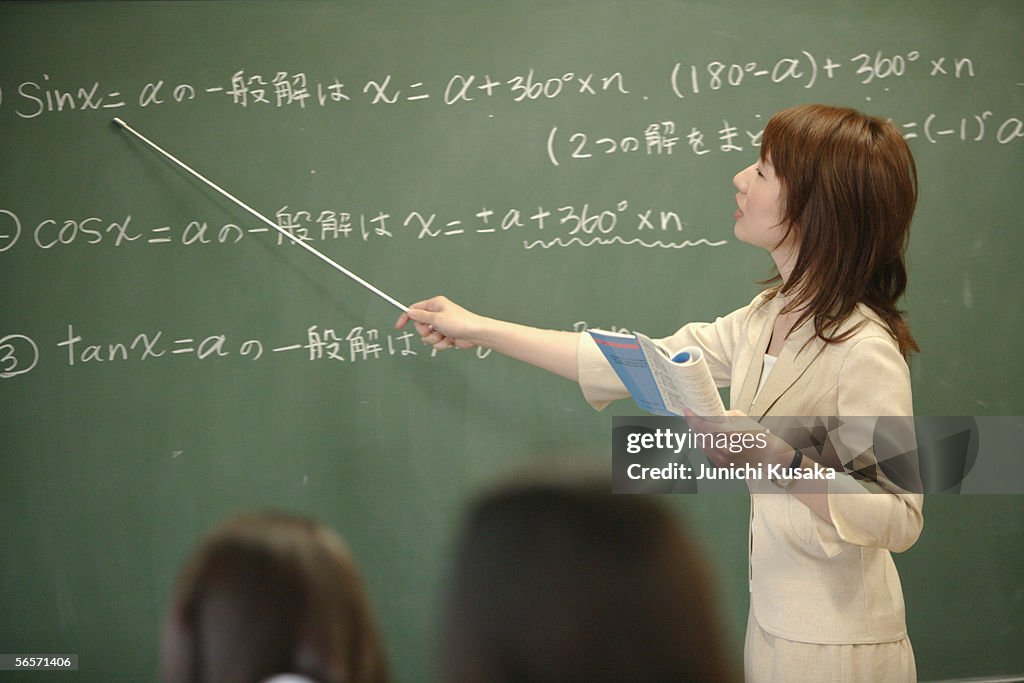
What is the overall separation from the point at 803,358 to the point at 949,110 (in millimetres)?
1195

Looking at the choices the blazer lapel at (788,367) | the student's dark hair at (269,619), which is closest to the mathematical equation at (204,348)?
the blazer lapel at (788,367)

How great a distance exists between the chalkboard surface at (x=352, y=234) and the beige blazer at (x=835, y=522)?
60 centimetres

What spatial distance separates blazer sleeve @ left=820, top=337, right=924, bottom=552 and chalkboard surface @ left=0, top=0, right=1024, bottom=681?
734 millimetres

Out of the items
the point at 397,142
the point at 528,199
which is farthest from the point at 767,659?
the point at 397,142

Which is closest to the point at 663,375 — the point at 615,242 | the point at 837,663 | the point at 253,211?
the point at 837,663

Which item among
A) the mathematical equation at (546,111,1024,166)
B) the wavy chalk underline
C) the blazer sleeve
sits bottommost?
the blazer sleeve

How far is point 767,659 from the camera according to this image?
1429 millimetres

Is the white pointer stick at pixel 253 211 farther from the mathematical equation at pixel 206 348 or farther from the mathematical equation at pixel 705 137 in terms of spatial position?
the mathematical equation at pixel 705 137

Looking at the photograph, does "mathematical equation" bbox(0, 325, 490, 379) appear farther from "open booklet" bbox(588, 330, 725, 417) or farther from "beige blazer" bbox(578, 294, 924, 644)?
"beige blazer" bbox(578, 294, 924, 644)

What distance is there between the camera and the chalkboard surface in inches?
80.8

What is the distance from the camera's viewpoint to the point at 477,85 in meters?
2.11

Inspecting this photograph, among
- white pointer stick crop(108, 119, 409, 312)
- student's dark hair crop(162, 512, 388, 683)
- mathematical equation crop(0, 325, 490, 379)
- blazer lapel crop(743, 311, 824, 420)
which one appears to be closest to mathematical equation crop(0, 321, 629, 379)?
mathematical equation crop(0, 325, 490, 379)

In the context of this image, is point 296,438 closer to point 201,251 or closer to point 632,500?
point 201,251

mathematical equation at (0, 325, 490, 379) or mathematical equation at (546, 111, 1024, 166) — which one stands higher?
mathematical equation at (546, 111, 1024, 166)
